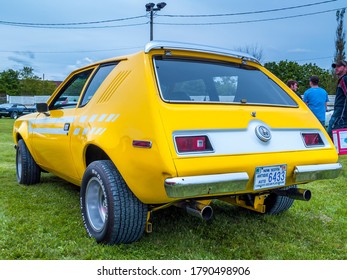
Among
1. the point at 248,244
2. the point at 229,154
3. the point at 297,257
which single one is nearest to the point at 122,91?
the point at 229,154

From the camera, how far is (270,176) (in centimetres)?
288

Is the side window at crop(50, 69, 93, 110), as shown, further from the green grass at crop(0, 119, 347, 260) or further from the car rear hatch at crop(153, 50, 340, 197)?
the car rear hatch at crop(153, 50, 340, 197)

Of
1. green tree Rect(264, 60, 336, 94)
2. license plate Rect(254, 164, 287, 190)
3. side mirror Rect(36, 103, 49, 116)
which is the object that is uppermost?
green tree Rect(264, 60, 336, 94)

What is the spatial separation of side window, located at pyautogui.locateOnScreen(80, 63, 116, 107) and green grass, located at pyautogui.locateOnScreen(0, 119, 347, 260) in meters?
1.19

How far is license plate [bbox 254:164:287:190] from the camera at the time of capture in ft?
9.20

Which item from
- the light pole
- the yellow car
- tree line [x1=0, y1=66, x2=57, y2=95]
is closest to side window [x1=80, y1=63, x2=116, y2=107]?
the yellow car

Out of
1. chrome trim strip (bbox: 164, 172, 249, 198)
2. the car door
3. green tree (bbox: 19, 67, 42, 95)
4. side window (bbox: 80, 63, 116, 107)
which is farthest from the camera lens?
green tree (bbox: 19, 67, 42, 95)

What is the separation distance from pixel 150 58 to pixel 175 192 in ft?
3.64

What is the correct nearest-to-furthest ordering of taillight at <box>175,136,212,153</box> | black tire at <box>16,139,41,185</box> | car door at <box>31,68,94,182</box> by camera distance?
1. taillight at <box>175,136,212,153</box>
2. car door at <box>31,68,94,182</box>
3. black tire at <box>16,139,41,185</box>

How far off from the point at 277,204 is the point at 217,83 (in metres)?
1.43

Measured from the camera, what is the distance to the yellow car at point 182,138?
8.41 ft

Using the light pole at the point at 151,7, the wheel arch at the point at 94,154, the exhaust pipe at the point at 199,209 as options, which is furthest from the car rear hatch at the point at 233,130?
the light pole at the point at 151,7

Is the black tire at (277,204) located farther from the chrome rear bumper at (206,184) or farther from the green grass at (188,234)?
the chrome rear bumper at (206,184)

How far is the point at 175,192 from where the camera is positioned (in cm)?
244
